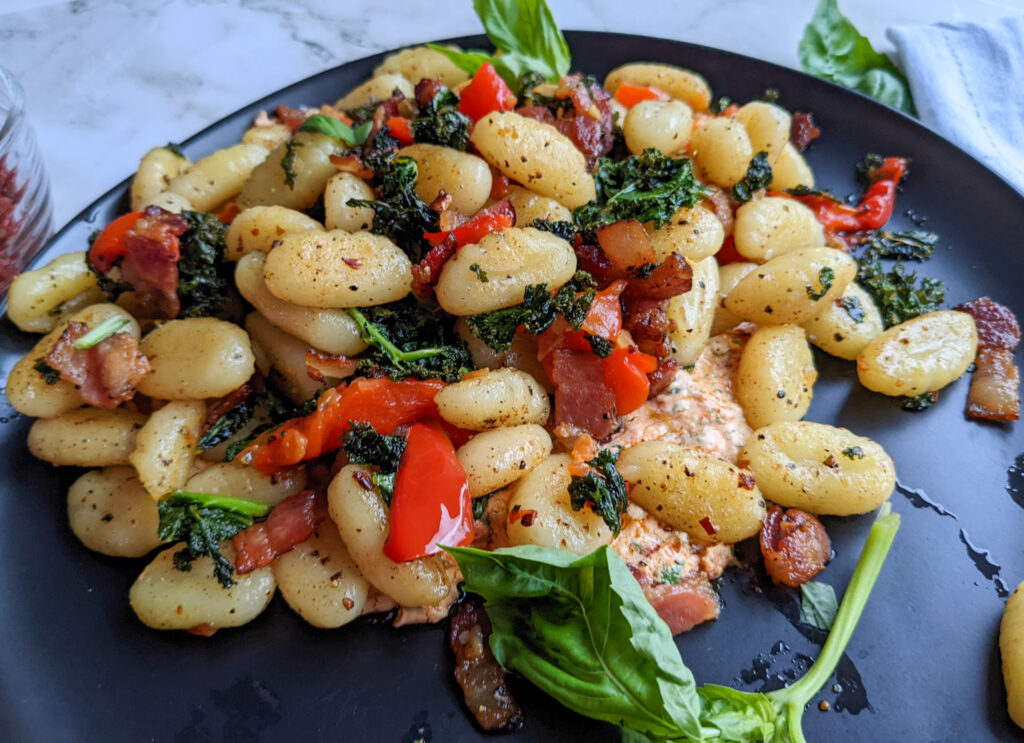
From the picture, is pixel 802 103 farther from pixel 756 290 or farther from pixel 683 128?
pixel 756 290

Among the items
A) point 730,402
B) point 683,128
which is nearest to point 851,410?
point 730,402

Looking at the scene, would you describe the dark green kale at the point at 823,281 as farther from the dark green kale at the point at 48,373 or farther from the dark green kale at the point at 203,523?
the dark green kale at the point at 48,373

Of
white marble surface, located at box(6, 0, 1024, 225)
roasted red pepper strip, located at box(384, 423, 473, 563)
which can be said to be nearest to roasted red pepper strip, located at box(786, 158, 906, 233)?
white marble surface, located at box(6, 0, 1024, 225)

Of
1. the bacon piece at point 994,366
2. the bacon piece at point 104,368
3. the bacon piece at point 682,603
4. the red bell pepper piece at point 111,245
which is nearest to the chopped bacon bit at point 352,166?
the red bell pepper piece at point 111,245

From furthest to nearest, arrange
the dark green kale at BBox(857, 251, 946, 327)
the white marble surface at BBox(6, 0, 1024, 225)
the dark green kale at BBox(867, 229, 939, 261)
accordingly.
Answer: the white marble surface at BBox(6, 0, 1024, 225), the dark green kale at BBox(867, 229, 939, 261), the dark green kale at BBox(857, 251, 946, 327)

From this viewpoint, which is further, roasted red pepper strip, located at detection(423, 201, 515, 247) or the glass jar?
the glass jar

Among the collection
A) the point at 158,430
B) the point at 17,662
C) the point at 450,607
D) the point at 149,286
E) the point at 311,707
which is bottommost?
the point at 17,662

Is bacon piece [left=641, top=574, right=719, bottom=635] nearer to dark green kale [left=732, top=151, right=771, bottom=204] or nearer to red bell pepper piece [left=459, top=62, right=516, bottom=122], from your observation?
dark green kale [left=732, top=151, right=771, bottom=204]
